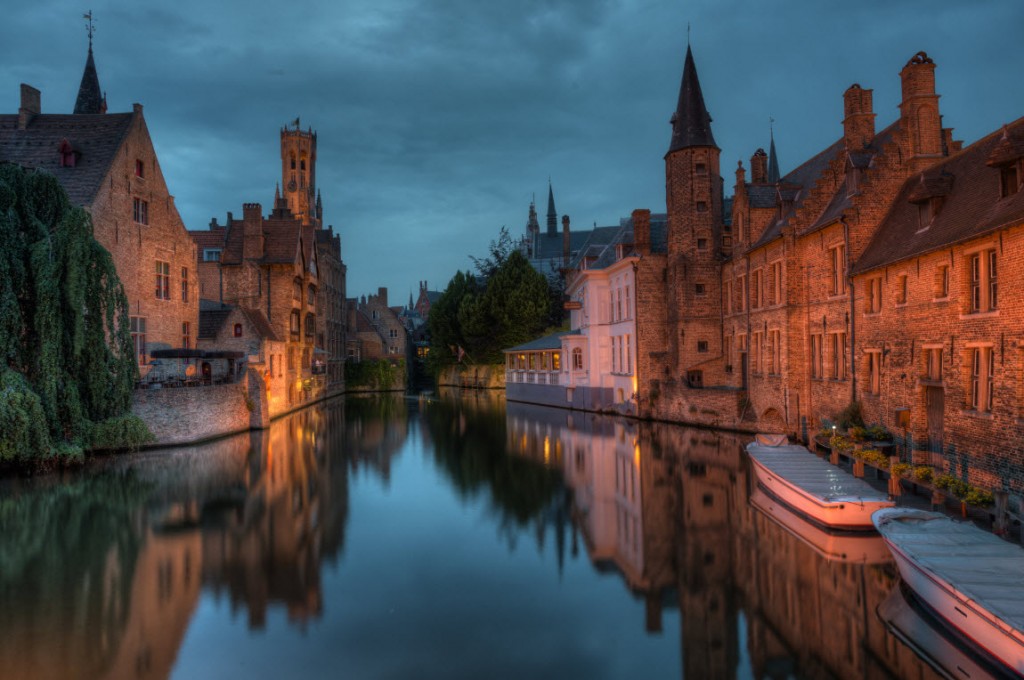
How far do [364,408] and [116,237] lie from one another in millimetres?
22752

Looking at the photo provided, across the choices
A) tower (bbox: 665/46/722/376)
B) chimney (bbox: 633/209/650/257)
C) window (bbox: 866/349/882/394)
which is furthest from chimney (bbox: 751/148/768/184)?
window (bbox: 866/349/882/394)

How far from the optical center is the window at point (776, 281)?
90.2 feet

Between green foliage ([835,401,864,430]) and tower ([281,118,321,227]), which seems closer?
green foliage ([835,401,864,430])

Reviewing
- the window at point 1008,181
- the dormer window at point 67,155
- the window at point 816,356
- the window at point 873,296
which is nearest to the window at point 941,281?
the window at point 1008,181

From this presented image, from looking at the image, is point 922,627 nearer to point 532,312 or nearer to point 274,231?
point 274,231

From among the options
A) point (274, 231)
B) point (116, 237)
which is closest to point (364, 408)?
point (274, 231)

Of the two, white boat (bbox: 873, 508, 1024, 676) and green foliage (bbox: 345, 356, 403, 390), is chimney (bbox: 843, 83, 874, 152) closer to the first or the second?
white boat (bbox: 873, 508, 1024, 676)

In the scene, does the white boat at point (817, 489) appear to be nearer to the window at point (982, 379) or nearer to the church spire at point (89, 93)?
the window at point (982, 379)

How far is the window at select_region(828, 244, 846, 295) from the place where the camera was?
23.6 meters

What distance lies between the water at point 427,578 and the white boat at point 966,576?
0.58 metres

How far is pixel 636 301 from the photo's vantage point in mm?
35844

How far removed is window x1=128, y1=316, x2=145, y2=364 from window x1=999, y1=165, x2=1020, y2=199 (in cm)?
2918

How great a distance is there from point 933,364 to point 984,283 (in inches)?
115

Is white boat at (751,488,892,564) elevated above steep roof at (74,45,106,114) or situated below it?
below
